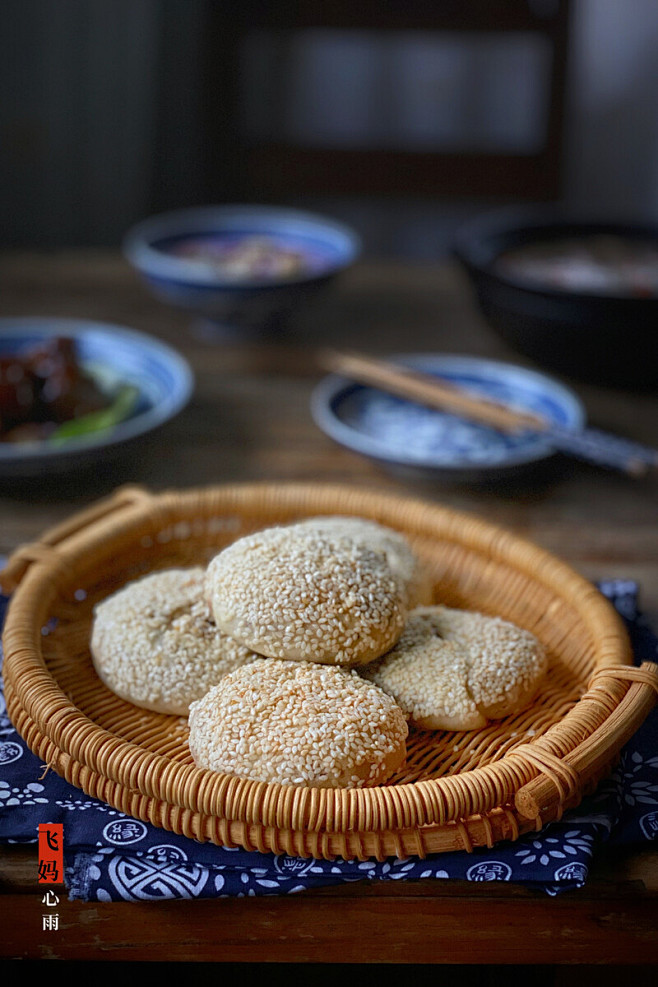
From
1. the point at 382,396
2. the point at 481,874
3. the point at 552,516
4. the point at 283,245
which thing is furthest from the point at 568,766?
the point at 283,245

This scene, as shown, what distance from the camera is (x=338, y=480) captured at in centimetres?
134

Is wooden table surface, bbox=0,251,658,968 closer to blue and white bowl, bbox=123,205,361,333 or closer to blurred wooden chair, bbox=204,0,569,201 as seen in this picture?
blue and white bowl, bbox=123,205,361,333

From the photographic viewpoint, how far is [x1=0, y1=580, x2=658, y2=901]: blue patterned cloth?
→ 680 mm

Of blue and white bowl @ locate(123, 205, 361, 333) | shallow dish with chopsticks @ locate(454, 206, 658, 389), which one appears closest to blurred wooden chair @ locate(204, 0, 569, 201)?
blue and white bowl @ locate(123, 205, 361, 333)

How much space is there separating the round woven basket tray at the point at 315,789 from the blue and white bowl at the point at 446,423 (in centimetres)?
21

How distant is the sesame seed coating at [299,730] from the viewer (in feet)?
2.32

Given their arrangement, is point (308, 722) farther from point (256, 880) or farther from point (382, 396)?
point (382, 396)

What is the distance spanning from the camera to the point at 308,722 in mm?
730

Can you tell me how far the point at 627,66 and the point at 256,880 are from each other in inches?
137

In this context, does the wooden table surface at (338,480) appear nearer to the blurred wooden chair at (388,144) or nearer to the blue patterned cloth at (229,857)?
the blue patterned cloth at (229,857)

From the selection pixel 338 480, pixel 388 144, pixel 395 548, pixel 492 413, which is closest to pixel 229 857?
pixel 395 548

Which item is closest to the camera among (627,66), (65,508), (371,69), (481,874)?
(481,874)

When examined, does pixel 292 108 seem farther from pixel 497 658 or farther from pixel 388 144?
pixel 497 658

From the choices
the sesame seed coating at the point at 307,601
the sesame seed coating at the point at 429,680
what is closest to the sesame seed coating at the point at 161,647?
the sesame seed coating at the point at 307,601
